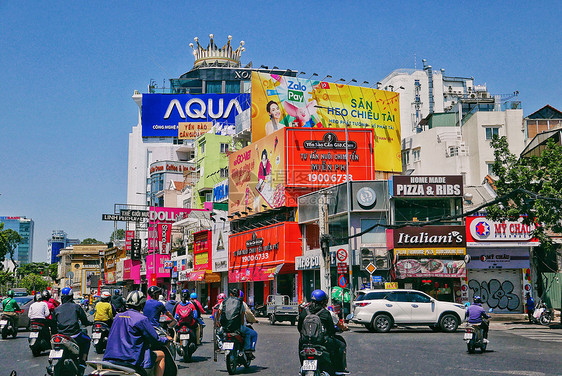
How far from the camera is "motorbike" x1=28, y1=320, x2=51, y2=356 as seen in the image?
663 inches

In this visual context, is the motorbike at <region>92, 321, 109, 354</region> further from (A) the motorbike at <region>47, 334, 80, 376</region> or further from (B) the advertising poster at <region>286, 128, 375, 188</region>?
(B) the advertising poster at <region>286, 128, 375, 188</region>

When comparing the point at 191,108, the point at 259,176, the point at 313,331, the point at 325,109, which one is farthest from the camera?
the point at 191,108

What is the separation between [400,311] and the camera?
1056 inches

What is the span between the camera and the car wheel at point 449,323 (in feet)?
88.9

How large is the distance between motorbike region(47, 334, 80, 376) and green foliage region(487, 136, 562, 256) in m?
23.0

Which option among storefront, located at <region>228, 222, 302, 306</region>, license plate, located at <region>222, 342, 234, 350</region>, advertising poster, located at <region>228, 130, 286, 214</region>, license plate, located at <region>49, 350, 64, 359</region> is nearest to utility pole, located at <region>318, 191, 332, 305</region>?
storefront, located at <region>228, 222, 302, 306</region>

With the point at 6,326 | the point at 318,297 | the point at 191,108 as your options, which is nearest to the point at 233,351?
the point at 318,297

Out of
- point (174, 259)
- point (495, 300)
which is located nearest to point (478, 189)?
point (495, 300)

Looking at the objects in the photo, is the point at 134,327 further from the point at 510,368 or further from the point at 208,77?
the point at 208,77

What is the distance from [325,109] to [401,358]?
1947 inches

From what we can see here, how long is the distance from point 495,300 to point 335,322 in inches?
1321

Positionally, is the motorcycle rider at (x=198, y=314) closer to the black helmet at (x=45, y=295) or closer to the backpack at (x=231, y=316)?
the backpack at (x=231, y=316)

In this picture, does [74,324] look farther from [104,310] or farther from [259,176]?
[259,176]

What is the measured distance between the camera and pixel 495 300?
41.2 m
